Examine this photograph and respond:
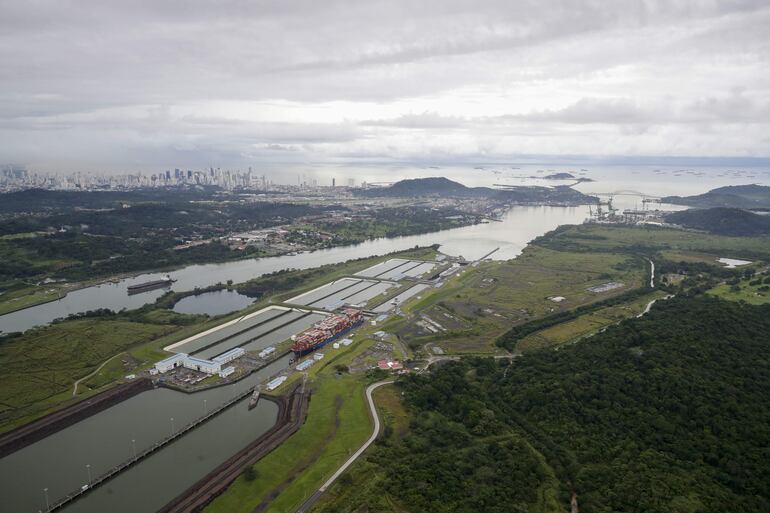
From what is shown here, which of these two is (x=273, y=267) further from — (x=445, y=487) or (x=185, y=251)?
(x=445, y=487)

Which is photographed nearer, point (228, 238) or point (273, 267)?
point (273, 267)

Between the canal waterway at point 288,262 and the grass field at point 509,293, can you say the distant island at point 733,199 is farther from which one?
the grass field at point 509,293

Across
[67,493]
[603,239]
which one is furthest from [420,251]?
[67,493]

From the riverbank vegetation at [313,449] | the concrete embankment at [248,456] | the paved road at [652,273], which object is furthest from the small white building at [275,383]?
the paved road at [652,273]

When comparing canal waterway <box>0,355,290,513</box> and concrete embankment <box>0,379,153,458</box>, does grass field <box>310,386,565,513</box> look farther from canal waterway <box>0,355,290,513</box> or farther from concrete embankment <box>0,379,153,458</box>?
concrete embankment <box>0,379,153,458</box>

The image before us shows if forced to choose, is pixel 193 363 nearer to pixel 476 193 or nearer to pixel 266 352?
pixel 266 352

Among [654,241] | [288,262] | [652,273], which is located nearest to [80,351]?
[288,262]
